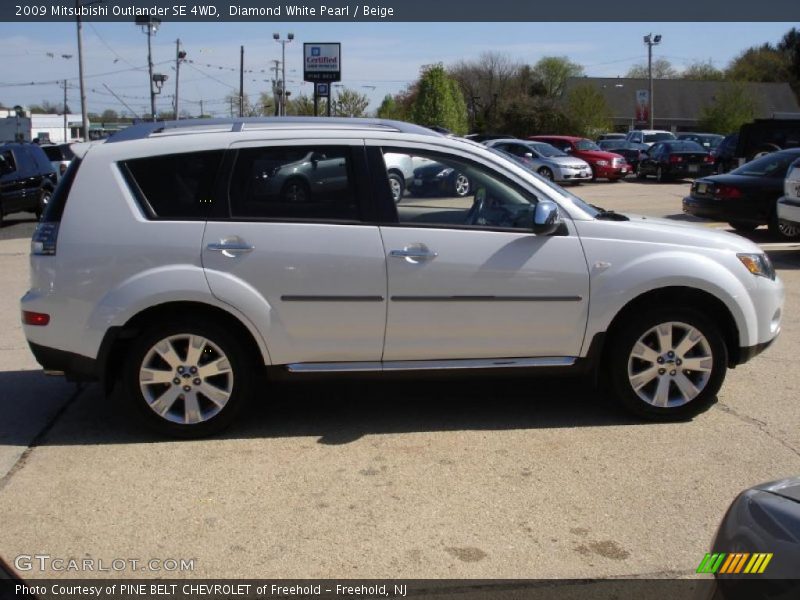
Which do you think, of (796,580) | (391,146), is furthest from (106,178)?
(796,580)

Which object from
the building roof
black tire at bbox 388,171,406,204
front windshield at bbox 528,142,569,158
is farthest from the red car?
the building roof

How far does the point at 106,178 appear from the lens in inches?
201

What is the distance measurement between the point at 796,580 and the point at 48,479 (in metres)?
3.89

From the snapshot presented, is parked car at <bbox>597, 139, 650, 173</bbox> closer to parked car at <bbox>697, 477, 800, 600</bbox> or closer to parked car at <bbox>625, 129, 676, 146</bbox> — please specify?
parked car at <bbox>625, 129, 676, 146</bbox>

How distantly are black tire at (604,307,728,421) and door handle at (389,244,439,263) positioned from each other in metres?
1.30

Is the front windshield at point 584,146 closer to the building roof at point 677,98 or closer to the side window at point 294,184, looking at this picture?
the side window at point 294,184

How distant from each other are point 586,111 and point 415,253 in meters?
52.0

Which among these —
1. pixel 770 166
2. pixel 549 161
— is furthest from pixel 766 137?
pixel 770 166

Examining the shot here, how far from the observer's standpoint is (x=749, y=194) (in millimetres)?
14617

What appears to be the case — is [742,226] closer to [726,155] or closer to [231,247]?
[231,247]

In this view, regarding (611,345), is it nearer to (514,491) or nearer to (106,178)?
(514,491)

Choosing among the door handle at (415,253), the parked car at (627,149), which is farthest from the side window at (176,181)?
the parked car at (627,149)

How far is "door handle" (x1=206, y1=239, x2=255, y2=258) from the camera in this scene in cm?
505

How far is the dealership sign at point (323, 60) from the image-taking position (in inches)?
1448
